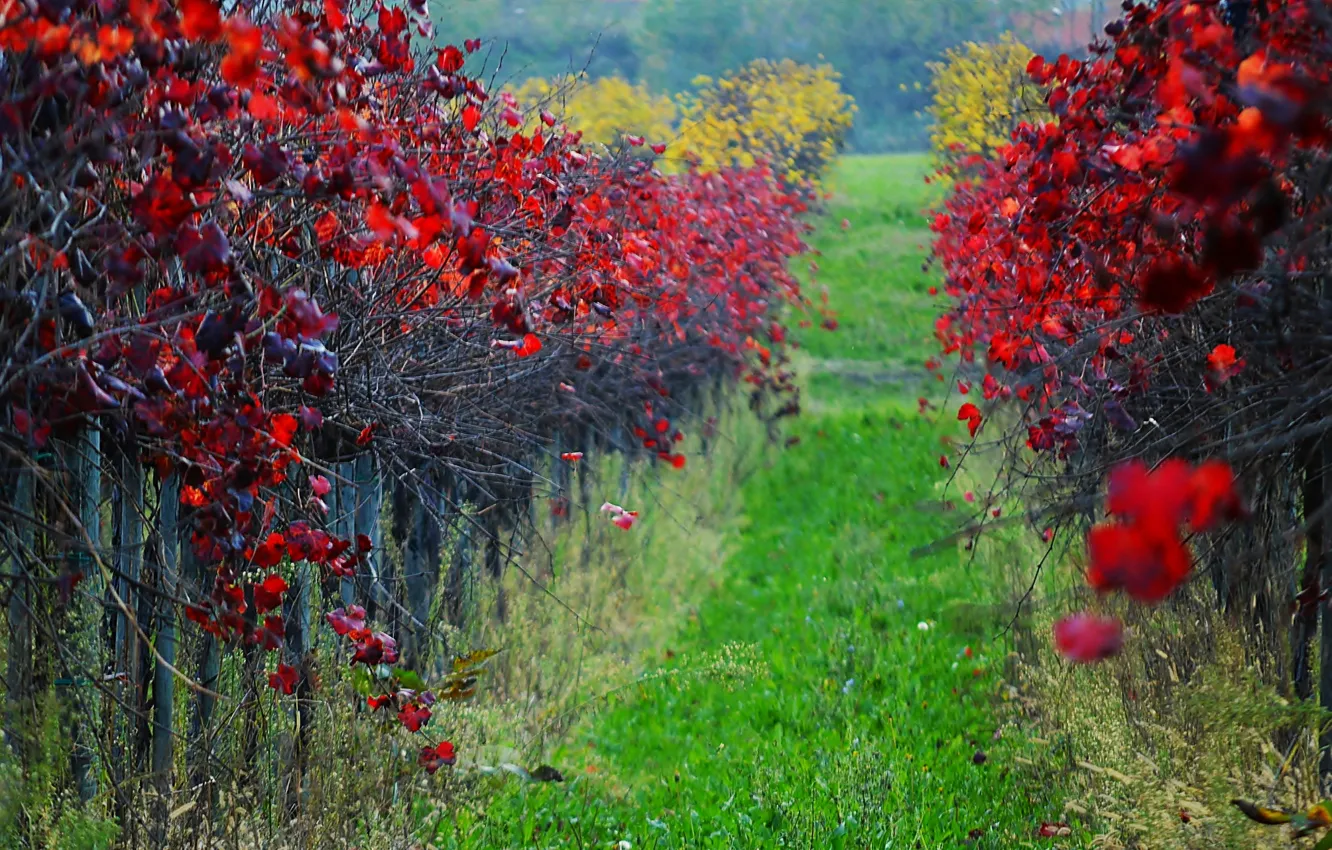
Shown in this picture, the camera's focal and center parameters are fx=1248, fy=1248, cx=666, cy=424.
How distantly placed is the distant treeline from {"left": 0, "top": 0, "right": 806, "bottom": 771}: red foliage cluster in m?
36.3

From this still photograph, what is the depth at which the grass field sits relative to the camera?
5121mm

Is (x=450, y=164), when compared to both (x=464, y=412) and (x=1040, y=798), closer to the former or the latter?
(x=464, y=412)

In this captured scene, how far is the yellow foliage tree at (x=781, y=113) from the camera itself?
2539cm

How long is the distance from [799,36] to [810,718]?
41813 millimetres

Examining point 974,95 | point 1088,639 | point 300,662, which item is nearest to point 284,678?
point 300,662

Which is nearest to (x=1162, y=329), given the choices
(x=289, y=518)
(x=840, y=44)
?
(x=289, y=518)

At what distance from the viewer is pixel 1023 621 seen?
17.7 ft

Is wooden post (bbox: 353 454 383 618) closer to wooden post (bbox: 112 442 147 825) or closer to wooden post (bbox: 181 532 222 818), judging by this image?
wooden post (bbox: 181 532 222 818)

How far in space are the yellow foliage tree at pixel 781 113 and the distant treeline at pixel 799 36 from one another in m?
9.49

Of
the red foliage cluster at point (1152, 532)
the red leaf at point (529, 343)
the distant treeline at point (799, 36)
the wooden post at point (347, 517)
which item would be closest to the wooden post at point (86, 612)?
the red leaf at point (529, 343)

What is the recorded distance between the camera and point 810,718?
6734mm

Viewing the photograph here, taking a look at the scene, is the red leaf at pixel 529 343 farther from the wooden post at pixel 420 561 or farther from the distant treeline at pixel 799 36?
the distant treeline at pixel 799 36

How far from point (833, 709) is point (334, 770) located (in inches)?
135

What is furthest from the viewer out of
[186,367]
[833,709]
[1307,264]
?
[833,709]
